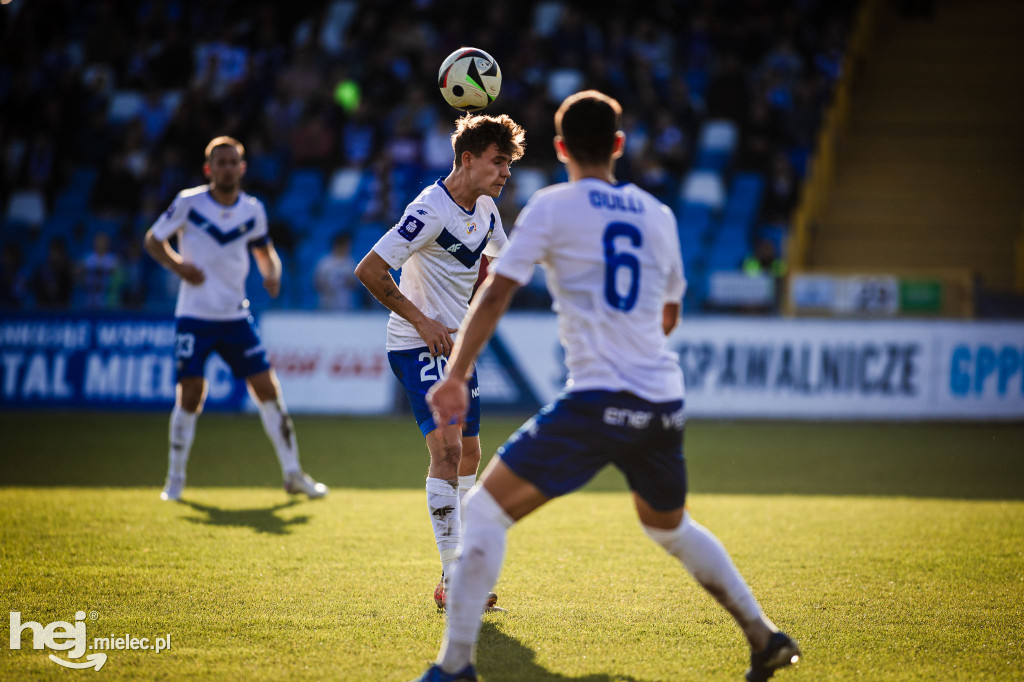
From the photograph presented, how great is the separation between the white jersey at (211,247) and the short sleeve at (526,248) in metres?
5.02

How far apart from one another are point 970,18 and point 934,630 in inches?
835

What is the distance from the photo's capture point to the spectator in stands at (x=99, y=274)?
15.3 m

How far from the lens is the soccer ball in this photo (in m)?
Answer: 5.89

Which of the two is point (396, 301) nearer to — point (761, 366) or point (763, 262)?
point (761, 366)

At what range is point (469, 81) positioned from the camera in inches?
233

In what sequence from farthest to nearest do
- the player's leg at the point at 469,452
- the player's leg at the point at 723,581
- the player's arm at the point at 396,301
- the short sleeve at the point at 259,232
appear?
the short sleeve at the point at 259,232 → the player's leg at the point at 469,452 → the player's arm at the point at 396,301 → the player's leg at the point at 723,581

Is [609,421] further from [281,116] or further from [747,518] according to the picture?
[281,116]

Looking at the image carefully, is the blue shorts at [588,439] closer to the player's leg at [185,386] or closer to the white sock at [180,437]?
the player's leg at [185,386]

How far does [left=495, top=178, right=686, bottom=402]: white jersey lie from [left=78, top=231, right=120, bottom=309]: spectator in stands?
12.5 m

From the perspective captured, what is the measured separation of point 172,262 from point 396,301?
12.1 ft

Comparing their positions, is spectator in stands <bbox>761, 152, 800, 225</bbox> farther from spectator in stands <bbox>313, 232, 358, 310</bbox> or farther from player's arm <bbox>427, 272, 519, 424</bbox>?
player's arm <bbox>427, 272, 519, 424</bbox>

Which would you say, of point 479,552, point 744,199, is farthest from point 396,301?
point 744,199

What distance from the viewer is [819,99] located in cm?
1989

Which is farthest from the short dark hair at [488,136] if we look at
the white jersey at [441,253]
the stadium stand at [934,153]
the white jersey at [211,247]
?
the stadium stand at [934,153]
